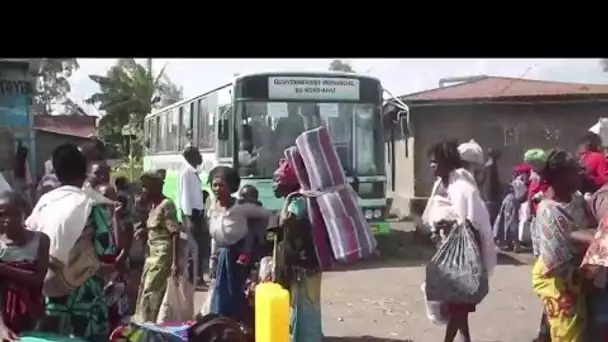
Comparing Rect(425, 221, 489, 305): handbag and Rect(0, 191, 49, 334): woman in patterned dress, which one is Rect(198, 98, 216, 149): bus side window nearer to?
Rect(0, 191, 49, 334): woman in patterned dress

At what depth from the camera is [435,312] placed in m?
3.96

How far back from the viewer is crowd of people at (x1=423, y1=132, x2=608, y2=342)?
3543mm

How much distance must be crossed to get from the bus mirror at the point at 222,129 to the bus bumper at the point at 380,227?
855 millimetres

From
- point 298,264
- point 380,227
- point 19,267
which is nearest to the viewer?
point 19,267

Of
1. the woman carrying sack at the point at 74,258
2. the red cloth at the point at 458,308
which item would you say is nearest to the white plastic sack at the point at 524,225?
the red cloth at the point at 458,308

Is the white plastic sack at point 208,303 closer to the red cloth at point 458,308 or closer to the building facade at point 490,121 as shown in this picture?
the building facade at point 490,121

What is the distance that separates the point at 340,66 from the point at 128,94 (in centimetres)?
100

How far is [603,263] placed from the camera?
3523mm

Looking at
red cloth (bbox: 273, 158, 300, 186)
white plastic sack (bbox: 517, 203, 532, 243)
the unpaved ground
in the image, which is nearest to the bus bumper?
the unpaved ground

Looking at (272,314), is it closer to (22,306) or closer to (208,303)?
(208,303)

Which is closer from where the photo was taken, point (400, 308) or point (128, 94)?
point (128, 94)

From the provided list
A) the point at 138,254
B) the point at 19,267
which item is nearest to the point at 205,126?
the point at 138,254
